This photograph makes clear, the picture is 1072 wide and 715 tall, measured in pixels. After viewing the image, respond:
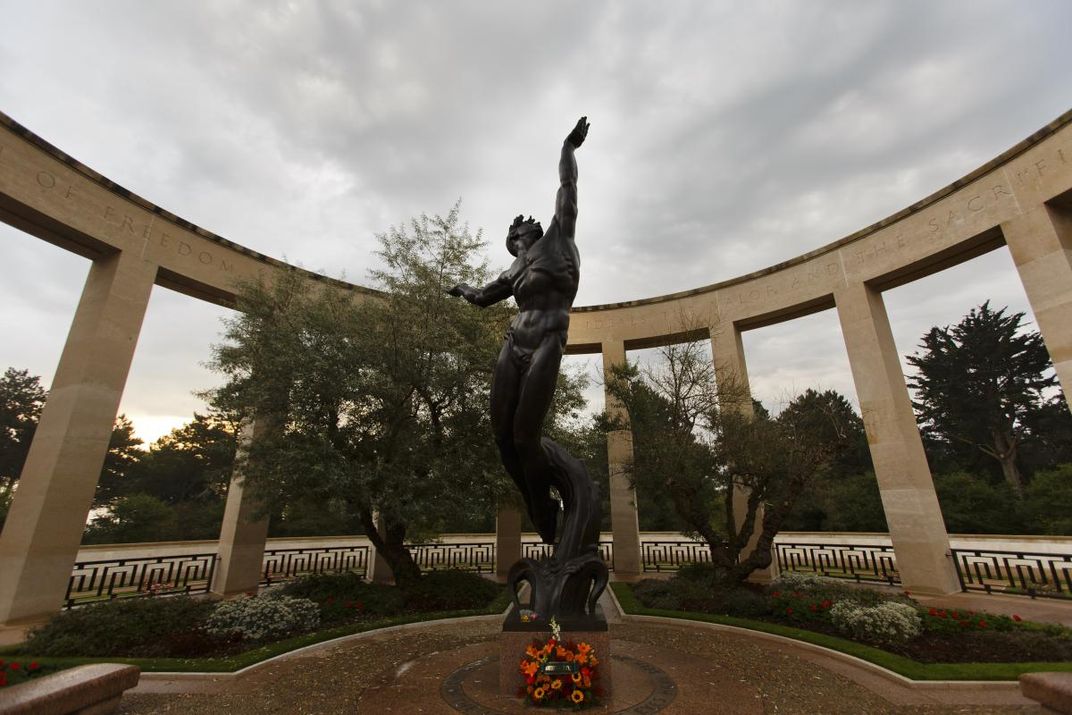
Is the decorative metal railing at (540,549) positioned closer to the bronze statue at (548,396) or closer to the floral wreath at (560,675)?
the bronze statue at (548,396)

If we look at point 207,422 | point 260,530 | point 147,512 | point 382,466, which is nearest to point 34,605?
point 260,530

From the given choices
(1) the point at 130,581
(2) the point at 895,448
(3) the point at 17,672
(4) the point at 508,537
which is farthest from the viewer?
(4) the point at 508,537

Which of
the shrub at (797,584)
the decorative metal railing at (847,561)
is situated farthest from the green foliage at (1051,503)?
the shrub at (797,584)

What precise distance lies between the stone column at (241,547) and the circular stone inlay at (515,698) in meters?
9.35

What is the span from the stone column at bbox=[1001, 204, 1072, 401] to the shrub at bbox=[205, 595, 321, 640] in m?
15.2

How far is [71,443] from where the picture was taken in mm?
9922

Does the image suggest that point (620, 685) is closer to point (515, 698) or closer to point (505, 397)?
point (515, 698)

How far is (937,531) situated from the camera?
11719mm

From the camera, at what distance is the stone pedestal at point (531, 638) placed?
450cm

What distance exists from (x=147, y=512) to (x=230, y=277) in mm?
15328

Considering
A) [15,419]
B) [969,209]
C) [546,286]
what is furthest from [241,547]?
[15,419]

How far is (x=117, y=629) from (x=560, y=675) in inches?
280

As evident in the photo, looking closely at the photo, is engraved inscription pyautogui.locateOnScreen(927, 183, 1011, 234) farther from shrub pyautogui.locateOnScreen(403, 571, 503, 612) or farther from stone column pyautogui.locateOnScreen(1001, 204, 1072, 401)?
shrub pyautogui.locateOnScreen(403, 571, 503, 612)

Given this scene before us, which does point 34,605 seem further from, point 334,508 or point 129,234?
point 129,234
